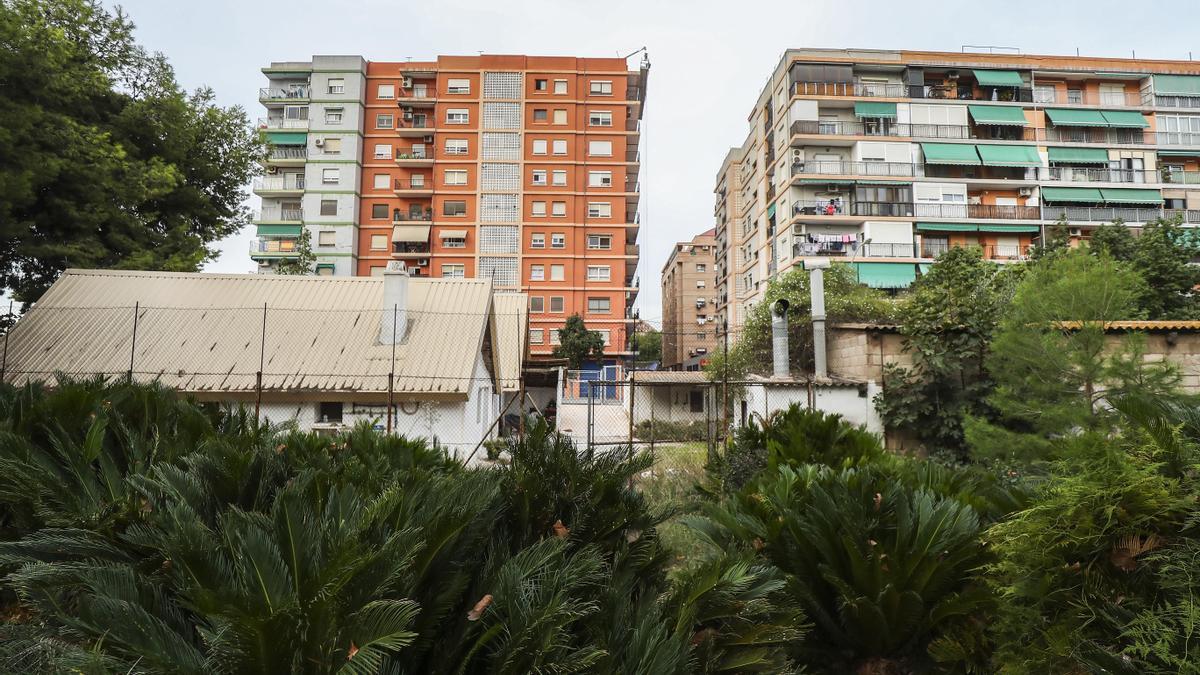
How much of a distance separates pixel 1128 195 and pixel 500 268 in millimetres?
34576

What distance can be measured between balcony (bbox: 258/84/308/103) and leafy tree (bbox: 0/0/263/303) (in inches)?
953

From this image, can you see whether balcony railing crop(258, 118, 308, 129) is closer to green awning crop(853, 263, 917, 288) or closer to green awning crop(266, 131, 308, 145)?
green awning crop(266, 131, 308, 145)

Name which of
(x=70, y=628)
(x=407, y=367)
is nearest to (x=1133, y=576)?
(x=70, y=628)

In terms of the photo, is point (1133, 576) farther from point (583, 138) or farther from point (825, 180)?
point (583, 138)

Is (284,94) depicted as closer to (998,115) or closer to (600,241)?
(600,241)

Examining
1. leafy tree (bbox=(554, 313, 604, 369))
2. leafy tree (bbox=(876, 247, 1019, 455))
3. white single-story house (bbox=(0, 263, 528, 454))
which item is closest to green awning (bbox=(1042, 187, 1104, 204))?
leafy tree (bbox=(554, 313, 604, 369))

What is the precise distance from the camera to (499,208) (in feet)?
126

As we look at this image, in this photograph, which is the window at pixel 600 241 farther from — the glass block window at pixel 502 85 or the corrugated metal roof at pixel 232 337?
the corrugated metal roof at pixel 232 337

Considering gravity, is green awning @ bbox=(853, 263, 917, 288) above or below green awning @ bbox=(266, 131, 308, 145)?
below

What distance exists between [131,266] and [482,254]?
76.0 ft

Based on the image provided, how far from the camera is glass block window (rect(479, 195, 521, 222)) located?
38.1 metres

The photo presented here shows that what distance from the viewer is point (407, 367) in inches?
504

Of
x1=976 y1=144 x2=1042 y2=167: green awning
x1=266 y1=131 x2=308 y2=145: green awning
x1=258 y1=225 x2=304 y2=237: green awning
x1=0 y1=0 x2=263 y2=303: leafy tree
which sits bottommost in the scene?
x1=0 y1=0 x2=263 y2=303: leafy tree

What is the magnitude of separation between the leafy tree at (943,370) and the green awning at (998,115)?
88.7ft
